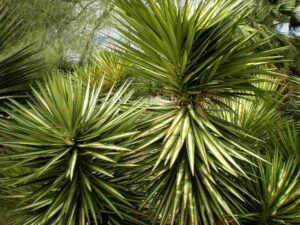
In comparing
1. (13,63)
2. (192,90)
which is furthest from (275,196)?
(13,63)

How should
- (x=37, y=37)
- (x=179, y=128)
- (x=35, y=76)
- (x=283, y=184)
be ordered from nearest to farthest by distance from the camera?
1. (x=179, y=128)
2. (x=283, y=184)
3. (x=35, y=76)
4. (x=37, y=37)

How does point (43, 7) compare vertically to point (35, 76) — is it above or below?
above

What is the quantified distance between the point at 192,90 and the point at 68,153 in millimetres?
900

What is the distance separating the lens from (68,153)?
1979 millimetres

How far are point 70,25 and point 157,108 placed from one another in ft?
12.9

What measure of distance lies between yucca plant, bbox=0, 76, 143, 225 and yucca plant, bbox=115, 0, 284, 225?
21 centimetres

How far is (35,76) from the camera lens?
8.59 ft

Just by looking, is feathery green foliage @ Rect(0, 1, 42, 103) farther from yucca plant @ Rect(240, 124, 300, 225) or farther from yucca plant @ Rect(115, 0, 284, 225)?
yucca plant @ Rect(240, 124, 300, 225)

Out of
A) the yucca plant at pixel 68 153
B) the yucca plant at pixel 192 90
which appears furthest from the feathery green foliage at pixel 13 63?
the yucca plant at pixel 192 90

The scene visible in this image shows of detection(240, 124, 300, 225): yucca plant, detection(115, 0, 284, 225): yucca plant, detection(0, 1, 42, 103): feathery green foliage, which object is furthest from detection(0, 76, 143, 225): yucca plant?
detection(240, 124, 300, 225): yucca plant

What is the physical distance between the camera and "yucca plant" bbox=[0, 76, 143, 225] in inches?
76.1


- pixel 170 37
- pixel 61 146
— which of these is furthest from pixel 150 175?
pixel 170 37

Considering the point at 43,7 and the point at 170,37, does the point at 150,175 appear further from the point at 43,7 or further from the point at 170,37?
the point at 43,7

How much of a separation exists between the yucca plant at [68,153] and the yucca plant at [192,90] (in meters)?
0.21
